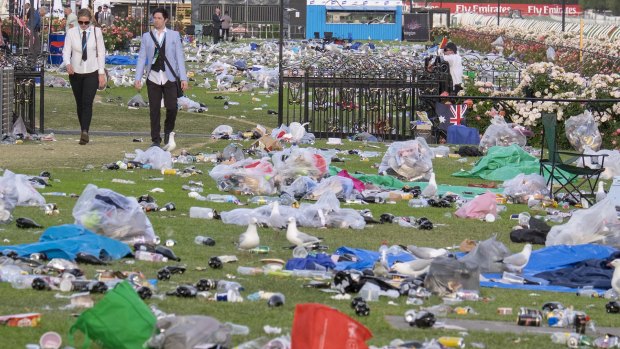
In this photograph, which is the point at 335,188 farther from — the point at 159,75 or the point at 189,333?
the point at 189,333

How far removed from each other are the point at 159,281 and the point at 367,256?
78.2 inches

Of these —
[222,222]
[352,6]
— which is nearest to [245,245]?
[222,222]

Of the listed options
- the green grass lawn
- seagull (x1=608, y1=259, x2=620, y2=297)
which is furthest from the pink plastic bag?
seagull (x1=608, y1=259, x2=620, y2=297)

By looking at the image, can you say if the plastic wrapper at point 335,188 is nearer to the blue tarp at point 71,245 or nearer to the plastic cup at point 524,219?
the plastic cup at point 524,219

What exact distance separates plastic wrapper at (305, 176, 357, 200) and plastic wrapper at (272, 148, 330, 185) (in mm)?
586

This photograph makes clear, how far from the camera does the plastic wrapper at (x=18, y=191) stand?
42.6 ft

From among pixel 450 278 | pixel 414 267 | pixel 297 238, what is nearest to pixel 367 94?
pixel 297 238

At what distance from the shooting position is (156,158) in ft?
58.3

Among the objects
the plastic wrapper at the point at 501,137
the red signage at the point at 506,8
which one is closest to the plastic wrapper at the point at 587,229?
the plastic wrapper at the point at 501,137

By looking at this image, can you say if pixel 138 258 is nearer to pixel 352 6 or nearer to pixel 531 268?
pixel 531 268

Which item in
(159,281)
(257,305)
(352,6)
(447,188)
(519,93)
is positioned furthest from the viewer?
(352,6)

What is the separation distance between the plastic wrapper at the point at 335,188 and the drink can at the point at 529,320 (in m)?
6.14

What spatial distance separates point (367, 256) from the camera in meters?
11.2

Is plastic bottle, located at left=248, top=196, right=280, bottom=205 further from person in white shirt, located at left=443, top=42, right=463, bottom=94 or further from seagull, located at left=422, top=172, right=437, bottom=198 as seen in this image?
person in white shirt, located at left=443, top=42, right=463, bottom=94
